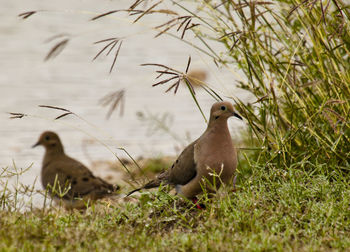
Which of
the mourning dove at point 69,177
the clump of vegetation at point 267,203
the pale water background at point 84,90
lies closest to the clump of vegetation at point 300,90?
the clump of vegetation at point 267,203

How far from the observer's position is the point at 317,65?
5598 millimetres

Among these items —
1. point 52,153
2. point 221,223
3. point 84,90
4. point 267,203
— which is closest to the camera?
point 221,223

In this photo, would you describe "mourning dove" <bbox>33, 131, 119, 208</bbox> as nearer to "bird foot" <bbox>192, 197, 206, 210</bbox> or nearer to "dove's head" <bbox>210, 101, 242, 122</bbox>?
"bird foot" <bbox>192, 197, 206, 210</bbox>

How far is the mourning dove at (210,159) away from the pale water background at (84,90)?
2.11m

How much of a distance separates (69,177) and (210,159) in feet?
9.03

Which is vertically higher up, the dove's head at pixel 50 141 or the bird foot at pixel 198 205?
the dove's head at pixel 50 141

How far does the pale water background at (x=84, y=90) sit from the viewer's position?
31.9 ft

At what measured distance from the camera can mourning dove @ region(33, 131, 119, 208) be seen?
279 inches

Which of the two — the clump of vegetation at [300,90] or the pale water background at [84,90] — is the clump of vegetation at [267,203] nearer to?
the clump of vegetation at [300,90]

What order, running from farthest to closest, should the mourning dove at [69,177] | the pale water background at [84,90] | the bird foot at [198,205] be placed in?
the pale water background at [84,90]
the mourning dove at [69,177]
the bird foot at [198,205]

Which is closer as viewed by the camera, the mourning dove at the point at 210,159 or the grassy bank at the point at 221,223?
the grassy bank at the point at 221,223

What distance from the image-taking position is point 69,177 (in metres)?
7.21

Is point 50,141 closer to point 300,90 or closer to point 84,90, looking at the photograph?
point 300,90

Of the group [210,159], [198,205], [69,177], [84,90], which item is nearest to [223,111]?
[210,159]
